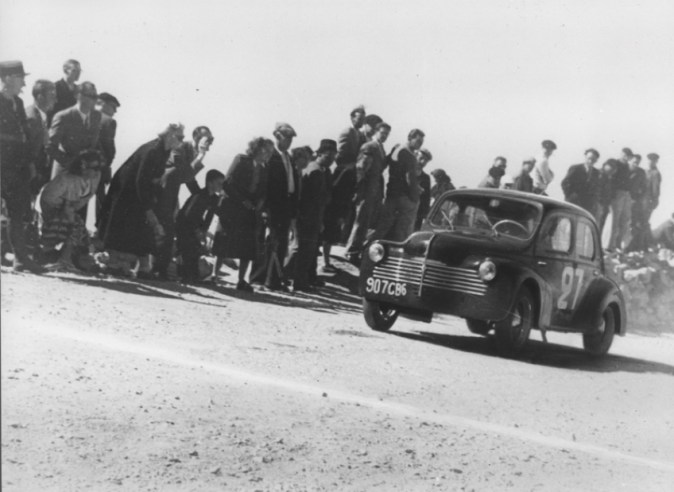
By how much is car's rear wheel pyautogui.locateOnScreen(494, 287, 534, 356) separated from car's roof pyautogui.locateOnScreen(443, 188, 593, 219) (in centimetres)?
67

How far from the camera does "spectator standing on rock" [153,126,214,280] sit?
16.1 feet

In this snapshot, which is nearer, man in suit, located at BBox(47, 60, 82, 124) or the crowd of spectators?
man in suit, located at BBox(47, 60, 82, 124)

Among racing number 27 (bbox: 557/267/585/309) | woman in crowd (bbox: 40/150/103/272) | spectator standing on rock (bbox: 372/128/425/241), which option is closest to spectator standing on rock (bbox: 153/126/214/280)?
woman in crowd (bbox: 40/150/103/272)

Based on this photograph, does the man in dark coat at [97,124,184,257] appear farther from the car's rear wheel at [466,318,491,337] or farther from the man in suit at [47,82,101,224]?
the car's rear wheel at [466,318,491,337]

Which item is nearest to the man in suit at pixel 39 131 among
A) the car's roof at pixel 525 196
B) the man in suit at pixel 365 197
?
the man in suit at pixel 365 197

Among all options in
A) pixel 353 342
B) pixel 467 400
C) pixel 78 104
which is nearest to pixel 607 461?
pixel 467 400

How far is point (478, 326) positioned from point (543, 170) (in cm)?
109

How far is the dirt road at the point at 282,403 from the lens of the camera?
4.18 m

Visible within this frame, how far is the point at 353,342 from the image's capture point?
5.09 m

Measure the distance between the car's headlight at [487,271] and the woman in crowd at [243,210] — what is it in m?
1.16

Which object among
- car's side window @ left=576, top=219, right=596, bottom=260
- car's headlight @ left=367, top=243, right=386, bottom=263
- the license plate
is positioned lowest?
the license plate

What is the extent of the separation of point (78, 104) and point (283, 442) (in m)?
1.83

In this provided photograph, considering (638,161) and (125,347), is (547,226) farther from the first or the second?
(125,347)

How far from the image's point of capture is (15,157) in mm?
4785
